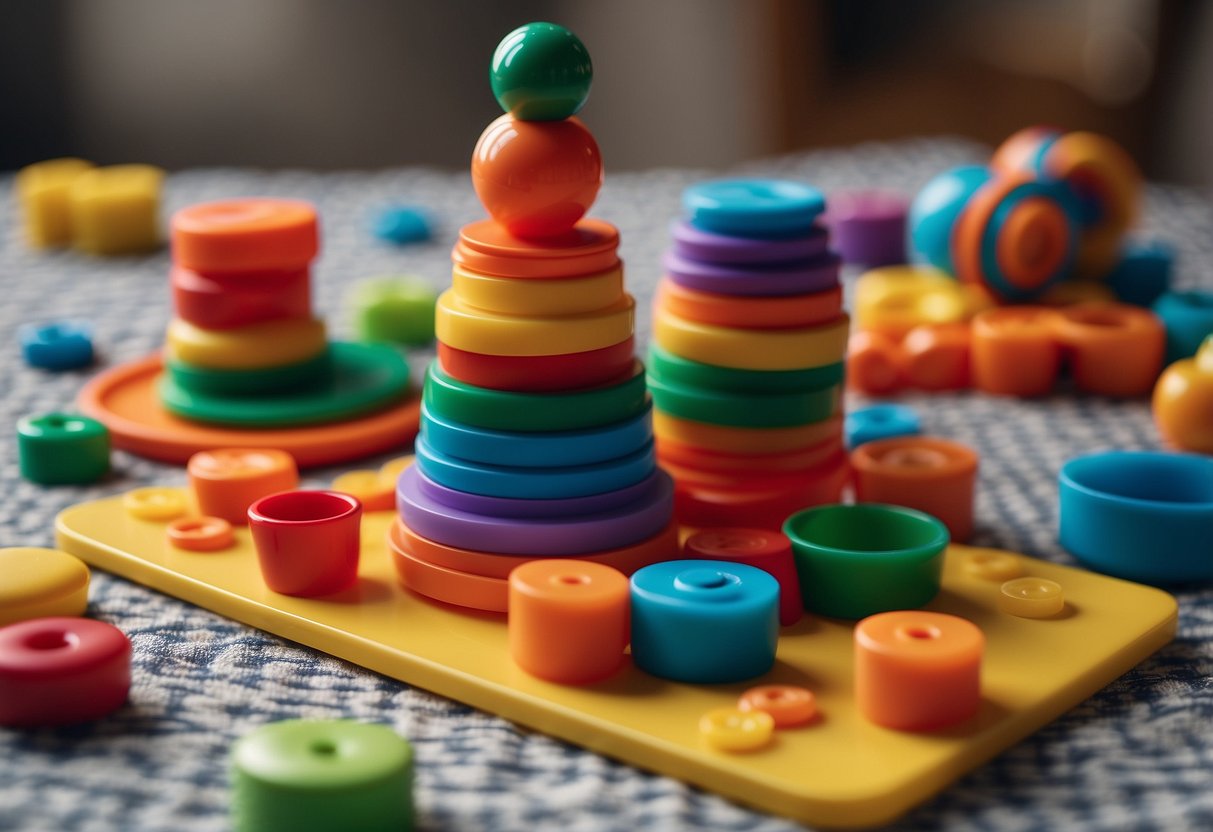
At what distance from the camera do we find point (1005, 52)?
9.79ft

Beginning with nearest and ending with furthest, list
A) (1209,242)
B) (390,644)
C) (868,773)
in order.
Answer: (868,773) < (390,644) < (1209,242)

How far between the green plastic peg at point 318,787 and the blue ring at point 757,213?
1.56 ft

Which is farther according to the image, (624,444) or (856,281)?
(856,281)

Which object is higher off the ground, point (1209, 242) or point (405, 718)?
point (1209, 242)

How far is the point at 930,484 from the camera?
103 cm

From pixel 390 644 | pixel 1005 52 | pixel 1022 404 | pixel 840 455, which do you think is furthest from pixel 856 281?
pixel 1005 52

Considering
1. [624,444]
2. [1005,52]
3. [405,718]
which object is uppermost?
[1005,52]

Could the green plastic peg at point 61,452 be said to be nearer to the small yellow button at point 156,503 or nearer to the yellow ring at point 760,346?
the small yellow button at point 156,503

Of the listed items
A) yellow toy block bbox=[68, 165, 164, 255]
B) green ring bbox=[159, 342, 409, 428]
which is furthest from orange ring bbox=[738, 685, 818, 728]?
yellow toy block bbox=[68, 165, 164, 255]

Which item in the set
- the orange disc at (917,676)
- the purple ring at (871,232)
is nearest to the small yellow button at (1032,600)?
the orange disc at (917,676)

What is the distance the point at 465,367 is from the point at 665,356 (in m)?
0.20

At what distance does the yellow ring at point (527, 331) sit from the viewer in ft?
2.84

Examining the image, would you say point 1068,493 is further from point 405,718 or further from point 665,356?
point 405,718

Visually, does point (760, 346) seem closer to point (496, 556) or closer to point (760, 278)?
point (760, 278)
